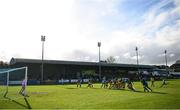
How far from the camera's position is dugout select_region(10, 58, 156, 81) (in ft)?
244

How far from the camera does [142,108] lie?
48.3 ft

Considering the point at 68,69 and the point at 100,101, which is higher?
the point at 68,69

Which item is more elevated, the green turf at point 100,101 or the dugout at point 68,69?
the dugout at point 68,69

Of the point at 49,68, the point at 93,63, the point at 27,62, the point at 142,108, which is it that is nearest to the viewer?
the point at 142,108

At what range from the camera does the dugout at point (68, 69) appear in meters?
74.4

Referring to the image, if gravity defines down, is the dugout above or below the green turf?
above

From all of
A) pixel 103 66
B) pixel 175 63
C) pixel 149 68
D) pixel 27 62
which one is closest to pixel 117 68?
pixel 103 66

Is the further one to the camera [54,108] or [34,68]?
[34,68]

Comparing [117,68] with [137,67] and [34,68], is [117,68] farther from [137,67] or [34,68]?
[34,68]

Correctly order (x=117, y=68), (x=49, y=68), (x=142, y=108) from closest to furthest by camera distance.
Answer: (x=142, y=108) → (x=49, y=68) → (x=117, y=68)

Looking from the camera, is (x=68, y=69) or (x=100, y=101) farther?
(x=68, y=69)

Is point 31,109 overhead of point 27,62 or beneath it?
beneath

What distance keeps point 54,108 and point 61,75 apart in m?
66.5

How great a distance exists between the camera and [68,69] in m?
83.5
